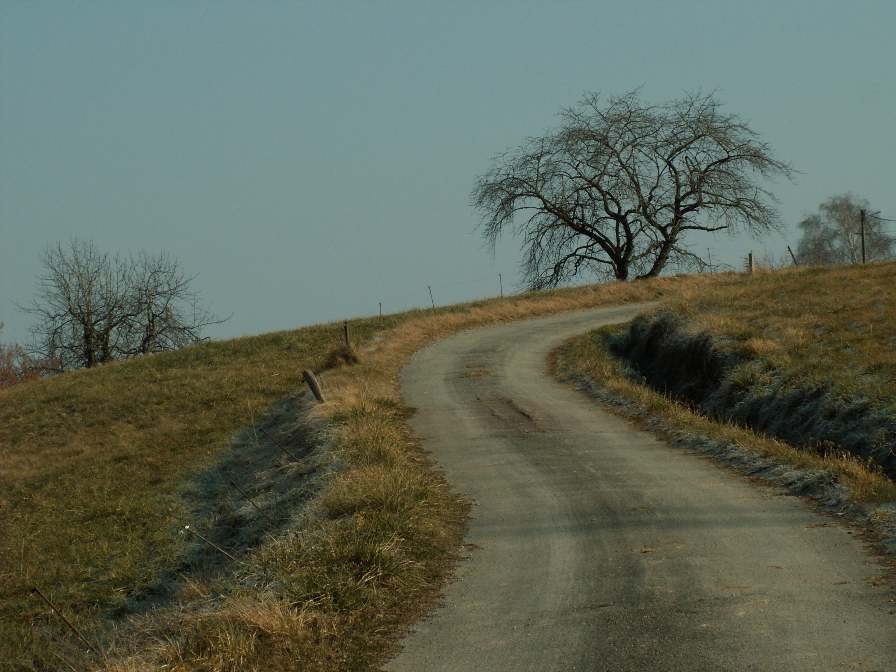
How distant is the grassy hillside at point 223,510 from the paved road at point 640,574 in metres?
0.57

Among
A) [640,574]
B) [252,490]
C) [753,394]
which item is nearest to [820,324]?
[753,394]

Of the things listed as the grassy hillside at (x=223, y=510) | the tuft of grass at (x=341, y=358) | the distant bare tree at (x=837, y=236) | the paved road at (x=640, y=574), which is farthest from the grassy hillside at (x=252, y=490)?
the distant bare tree at (x=837, y=236)

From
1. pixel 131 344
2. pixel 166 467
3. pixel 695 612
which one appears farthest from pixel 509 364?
pixel 131 344

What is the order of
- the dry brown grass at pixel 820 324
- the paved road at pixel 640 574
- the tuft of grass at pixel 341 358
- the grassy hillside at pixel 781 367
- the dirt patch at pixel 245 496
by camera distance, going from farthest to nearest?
the tuft of grass at pixel 341 358, the dry brown grass at pixel 820 324, the grassy hillside at pixel 781 367, the dirt patch at pixel 245 496, the paved road at pixel 640 574

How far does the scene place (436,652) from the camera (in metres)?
6.50

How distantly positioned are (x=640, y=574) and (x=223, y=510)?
9.51 m

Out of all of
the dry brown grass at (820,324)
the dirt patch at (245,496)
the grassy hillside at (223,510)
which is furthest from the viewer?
the dry brown grass at (820,324)

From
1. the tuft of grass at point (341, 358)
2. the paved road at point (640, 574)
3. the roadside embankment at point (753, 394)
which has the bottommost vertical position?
the paved road at point (640, 574)

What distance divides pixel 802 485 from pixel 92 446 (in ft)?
59.0

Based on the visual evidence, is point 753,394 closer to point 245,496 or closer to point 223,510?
point 245,496

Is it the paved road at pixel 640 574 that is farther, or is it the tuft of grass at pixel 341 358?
the tuft of grass at pixel 341 358

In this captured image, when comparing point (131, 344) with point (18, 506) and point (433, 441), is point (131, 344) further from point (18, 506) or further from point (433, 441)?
point (433, 441)

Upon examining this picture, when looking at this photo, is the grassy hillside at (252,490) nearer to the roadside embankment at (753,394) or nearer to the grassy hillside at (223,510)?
the grassy hillside at (223,510)

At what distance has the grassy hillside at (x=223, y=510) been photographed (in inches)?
274
